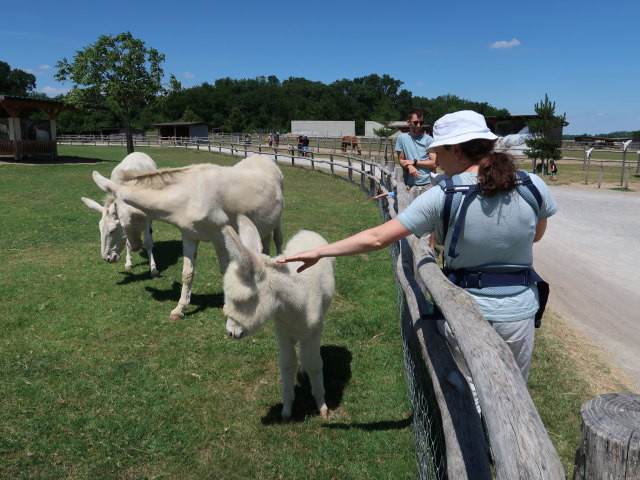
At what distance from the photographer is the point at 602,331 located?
5.24 metres

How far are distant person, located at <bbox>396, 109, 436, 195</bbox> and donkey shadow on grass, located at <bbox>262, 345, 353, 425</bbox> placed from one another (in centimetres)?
264

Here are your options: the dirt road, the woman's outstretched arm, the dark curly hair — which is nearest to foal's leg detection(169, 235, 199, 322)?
the woman's outstretched arm

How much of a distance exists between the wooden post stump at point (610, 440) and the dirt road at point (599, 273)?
3.66m

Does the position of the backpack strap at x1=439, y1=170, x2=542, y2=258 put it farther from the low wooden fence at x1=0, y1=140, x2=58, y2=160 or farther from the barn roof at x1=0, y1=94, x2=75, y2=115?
the low wooden fence at x1=0, y1=140, x2=58, y2=160

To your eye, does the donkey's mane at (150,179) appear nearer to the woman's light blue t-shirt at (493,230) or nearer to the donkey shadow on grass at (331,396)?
the donkey shadow on grass at (331,396)

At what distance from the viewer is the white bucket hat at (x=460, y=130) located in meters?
2.06

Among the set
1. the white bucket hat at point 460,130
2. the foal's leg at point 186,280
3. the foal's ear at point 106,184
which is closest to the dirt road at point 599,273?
the white bucket hat at point 460,130

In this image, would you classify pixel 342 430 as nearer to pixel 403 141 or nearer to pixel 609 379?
pixel 609 379

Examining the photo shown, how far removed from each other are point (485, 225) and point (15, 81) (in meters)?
115

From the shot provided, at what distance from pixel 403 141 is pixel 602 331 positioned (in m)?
3.32

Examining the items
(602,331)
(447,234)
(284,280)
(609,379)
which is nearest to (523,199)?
(447,234)

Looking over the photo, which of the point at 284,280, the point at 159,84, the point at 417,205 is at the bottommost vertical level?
the point at 284,280

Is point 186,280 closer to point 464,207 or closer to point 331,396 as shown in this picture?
point 331,396

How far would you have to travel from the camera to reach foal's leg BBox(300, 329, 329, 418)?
11.6 feet
